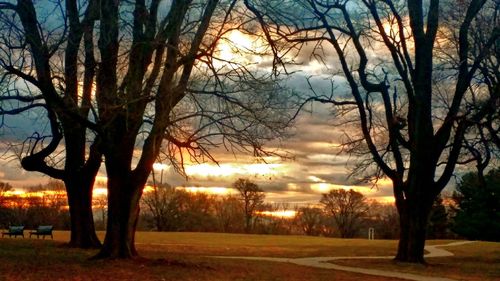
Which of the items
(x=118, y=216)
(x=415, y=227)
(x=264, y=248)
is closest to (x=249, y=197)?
(x=264, y=248)

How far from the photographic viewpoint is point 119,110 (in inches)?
687

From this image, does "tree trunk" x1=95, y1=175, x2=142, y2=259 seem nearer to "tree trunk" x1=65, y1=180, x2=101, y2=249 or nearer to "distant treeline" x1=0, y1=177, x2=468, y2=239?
"tree trunk" x1=65, y1=180, x2=101, y2=249

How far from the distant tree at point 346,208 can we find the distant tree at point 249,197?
9.61 m

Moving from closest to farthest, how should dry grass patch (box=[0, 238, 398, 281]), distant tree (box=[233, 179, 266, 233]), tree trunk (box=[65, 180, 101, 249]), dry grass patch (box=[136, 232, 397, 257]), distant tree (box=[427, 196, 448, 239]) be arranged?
dry grass patch (box=[0, 238, 398, 281]) < tree trunk (box=[65, 180, 101, 249]) < dry grass patch (box=[136, 232, 397, 257]) < distant tree (box=[427, 196, 448, 239]) < distant tree (box=[233, 179, 266, 233])

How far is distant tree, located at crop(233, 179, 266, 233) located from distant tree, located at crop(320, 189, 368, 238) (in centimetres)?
961

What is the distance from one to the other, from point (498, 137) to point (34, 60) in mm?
19327

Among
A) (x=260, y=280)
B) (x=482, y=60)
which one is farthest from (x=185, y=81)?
(x=482, y=60)

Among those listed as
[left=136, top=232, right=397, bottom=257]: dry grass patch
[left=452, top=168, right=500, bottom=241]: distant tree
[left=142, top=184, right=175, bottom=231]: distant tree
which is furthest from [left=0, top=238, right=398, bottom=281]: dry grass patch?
[left=142, top=184, right=175, bottom=231]: distant tree

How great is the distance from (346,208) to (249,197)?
44.8 feet

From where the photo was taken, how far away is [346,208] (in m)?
87.9

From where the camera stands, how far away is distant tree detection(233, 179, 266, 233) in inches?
3297

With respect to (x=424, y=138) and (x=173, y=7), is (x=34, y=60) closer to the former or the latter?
(x=173, y=7)

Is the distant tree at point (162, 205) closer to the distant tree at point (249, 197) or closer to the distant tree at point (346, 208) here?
the distant tree at point (249, 197)

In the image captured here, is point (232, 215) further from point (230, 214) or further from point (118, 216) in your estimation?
point (118, 216)
